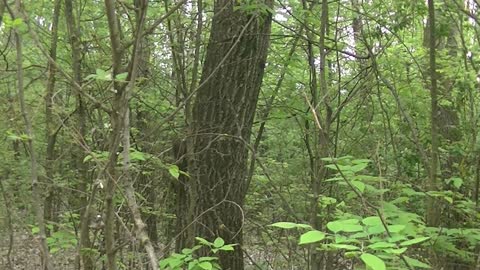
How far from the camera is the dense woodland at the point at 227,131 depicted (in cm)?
242

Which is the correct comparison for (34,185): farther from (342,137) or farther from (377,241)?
(342,137)

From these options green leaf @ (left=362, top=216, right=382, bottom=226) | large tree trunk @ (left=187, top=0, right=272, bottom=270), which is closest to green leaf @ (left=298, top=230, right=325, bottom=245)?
green leaf @ (left=362, top=216, right=382, bottom=226)

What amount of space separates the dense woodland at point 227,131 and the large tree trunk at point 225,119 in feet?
0.03

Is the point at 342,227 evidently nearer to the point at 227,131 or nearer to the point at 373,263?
the point at 373,263

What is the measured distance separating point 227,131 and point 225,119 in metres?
0.09

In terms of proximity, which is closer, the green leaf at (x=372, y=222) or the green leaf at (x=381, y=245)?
the green leaf at (x=381, y=245)

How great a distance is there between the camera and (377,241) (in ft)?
5.34

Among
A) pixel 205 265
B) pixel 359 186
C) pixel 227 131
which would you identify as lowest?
pixel 205 265

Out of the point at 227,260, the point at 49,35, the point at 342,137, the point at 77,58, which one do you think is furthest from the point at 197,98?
the point at 342,137

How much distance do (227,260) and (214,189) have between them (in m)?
0.54

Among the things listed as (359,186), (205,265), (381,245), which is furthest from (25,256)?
(381,245)

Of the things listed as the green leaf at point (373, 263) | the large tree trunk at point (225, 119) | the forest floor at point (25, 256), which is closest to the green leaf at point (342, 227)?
the green leaf at point (373, 263)

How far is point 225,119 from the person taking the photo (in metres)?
3.85

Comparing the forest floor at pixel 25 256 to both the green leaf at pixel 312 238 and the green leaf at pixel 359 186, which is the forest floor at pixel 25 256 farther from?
the green leaf at pixel 312 238
